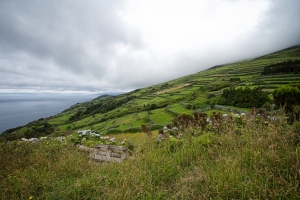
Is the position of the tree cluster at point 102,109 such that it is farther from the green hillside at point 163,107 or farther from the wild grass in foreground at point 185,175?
the wild grass in foreground at point 185,175

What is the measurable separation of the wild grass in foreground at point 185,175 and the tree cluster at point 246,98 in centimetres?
2380

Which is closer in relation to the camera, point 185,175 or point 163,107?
point 185,175

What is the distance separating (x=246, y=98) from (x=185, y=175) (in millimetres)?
26669

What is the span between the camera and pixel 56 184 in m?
3.40

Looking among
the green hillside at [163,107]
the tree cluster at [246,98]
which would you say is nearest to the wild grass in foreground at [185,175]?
the green hillside at [163,107]

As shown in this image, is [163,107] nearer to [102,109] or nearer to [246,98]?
[246,98]

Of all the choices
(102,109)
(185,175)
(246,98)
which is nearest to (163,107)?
(246,98)

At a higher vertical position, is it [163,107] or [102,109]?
[102,109]

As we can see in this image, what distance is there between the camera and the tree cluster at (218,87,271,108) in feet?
75.7

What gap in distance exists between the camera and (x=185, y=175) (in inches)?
121

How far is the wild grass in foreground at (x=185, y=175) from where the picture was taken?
2.41m

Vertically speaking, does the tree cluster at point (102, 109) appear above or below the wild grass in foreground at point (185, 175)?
below

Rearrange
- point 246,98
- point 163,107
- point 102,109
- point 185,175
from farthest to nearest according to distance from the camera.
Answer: point 102,109 < point 163,107 < point 246,98 < point 185,175

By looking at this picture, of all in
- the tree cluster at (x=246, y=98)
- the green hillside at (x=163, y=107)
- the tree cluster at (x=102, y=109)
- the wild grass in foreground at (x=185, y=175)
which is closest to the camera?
the wild grass in foreground at (x=185, y=175)
